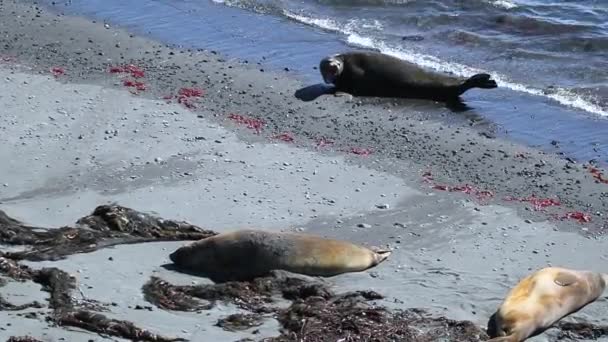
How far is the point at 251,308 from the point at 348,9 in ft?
31.0

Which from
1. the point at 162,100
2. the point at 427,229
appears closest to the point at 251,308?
the point at 427,229

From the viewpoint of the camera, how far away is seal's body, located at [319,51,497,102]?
37.7 feet

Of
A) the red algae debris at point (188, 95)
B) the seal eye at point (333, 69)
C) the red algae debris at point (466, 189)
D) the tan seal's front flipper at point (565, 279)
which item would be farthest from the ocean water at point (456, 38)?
the tan seal's front flipper at point (565, 279)

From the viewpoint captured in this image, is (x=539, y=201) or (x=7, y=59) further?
(x=7, y=59)

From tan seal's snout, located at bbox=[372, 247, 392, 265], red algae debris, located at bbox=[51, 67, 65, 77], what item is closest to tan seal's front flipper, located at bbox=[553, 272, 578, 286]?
tan seal's snout, located at bbox=[372, 247, 392, 265]

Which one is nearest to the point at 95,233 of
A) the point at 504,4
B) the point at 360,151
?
the point at 360,151

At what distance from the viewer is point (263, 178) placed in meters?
8.68

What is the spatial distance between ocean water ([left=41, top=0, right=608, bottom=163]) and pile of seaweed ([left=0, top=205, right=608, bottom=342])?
4.06 m

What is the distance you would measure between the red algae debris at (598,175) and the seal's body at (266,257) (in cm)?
271

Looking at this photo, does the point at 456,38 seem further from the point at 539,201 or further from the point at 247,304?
the point at 247,304

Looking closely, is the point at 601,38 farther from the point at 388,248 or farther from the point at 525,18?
the point at 388,248

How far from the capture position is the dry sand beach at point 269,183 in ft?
22.4

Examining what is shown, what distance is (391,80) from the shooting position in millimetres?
11773

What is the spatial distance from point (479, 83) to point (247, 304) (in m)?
5.53
